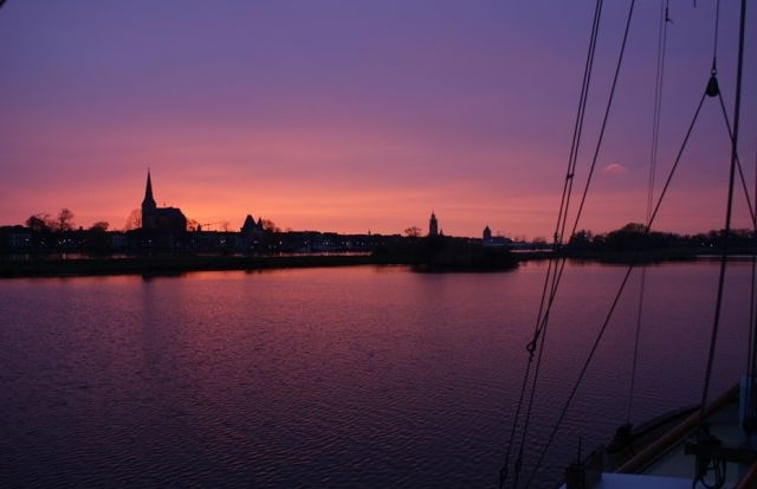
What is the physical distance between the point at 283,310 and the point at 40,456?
81.4 feet

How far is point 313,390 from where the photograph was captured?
1767cm

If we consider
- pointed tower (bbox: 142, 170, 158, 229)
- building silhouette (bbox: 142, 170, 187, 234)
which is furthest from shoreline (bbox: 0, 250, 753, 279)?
pointed tower (bbox: 142, 170, 158, 229)

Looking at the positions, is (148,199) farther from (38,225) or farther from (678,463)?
(678,463)

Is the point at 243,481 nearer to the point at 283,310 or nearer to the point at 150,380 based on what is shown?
the point at 150,380

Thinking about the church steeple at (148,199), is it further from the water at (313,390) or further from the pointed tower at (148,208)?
the water at (313,390)

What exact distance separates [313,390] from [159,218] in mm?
147036

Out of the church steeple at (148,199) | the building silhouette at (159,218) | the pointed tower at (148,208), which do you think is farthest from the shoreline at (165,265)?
→ the church steeple at (148,199)

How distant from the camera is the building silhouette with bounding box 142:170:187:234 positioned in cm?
15162

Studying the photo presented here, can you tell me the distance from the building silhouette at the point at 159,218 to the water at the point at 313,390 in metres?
119

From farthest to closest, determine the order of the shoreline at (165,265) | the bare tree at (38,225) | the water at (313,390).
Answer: the bare tree at (38,225), the shoreline at (165,265), the water at (313,390)

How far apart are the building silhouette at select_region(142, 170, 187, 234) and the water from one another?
390 feet

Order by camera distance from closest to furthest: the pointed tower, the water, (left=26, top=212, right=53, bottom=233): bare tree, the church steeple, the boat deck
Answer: the boat deck
the water
(left=26, top=212, right=53, bottom=233): bare tree
the pointed tower
the church steeple

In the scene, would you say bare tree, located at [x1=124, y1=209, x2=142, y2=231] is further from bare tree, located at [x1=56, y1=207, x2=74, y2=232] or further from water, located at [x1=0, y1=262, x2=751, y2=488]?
water, located at [x1=0, y1=262, x2=751, y2=488]

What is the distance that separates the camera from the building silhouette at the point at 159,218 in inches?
5969
